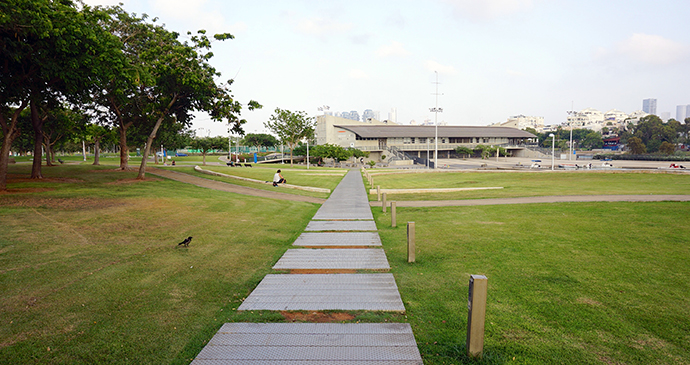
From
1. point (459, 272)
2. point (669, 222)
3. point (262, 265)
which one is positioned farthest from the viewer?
point (669, 222)

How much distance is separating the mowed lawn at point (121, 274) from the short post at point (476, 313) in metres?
3.38

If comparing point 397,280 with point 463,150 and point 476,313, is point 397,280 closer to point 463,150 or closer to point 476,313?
point 476,313

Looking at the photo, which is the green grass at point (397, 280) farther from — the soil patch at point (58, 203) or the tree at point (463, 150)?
the tree at point (463, 150)

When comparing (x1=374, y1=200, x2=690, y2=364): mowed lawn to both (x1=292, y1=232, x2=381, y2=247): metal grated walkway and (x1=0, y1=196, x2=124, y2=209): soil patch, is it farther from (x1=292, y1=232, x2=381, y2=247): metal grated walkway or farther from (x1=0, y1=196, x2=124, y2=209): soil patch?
(x1=0, y1=196, x2=124, y2=209): soil patch

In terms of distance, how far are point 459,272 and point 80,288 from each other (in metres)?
7.15

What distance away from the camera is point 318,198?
72.8 feet

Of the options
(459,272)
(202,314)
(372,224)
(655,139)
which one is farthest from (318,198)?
(655,139)

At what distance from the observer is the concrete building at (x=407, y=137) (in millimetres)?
93750

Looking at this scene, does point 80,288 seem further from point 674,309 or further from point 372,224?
point 674,309

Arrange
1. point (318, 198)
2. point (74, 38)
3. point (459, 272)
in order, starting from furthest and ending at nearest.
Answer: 1. point (318, 198)
2. point (74, 38)
3. point (459, 272)

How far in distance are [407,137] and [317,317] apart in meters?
94.7

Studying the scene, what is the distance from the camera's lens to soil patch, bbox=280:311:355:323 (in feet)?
17.8

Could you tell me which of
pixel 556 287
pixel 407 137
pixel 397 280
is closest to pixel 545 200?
pixel 556 287

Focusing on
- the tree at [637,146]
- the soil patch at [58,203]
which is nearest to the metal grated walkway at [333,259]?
the soil patch at [58,203]
